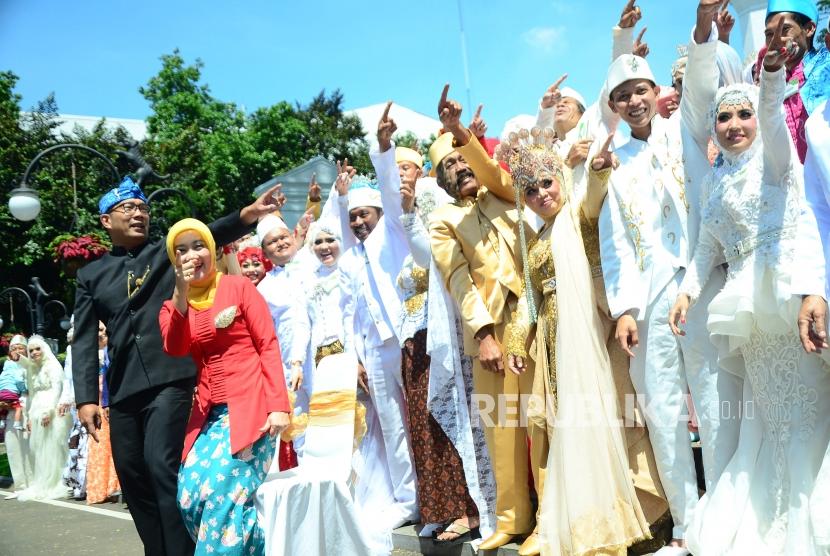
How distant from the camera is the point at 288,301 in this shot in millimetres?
7227

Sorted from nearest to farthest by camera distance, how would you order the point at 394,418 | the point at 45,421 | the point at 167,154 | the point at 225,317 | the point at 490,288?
the point at 225,317, the point at 490,288, the point at 394,418, the point at 45,421, the point at 167,154

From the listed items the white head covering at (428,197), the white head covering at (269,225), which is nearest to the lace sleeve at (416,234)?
the white head covering at (428,197)

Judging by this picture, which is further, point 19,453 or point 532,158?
point 19,453

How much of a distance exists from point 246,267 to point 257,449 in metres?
3.42

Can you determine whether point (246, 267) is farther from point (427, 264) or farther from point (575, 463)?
point (575, 463)

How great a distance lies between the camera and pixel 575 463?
424 centimetres

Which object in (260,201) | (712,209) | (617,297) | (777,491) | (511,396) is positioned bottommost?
(777,491)

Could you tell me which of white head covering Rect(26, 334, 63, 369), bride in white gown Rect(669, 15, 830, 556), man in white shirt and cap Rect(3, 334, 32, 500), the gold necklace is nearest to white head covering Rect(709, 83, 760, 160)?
bride in white gown Rect(669, 15, 830, 556)

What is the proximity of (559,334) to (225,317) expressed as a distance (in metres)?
1.80

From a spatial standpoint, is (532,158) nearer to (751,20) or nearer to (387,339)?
(387,339)

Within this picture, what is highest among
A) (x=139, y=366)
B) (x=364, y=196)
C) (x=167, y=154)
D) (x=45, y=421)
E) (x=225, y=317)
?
(x=167, y=154)

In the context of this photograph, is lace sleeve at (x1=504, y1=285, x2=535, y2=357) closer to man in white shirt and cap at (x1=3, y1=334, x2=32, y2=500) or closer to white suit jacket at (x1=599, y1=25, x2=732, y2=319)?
white suit jacket at (x1=599, y1=25, x2=732, y2=319)

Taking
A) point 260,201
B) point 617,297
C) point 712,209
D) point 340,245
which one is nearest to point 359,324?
point 340,245

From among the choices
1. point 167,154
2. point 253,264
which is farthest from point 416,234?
point 167,154
